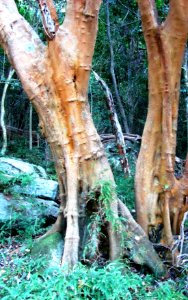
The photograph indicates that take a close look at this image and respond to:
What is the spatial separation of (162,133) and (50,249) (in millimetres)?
2136

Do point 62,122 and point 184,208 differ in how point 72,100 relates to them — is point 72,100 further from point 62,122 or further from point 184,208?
point 184,208

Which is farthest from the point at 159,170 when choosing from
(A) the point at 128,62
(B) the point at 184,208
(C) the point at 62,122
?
(A) the point at 128,62

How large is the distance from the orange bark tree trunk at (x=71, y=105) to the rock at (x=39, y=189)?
1.32m

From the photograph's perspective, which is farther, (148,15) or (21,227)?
(21,227)

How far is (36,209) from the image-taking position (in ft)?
17.2

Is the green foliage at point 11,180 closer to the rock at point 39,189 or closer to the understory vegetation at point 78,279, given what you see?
the rock at point 39,189

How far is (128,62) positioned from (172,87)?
755 cm

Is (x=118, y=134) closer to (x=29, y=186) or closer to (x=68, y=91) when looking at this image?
(x=29, y=186)

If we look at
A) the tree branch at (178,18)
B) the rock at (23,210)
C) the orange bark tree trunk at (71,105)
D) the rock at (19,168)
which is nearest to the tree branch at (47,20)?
the orange bark tree trunk at (71,105)

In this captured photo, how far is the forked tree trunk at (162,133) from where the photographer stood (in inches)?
183

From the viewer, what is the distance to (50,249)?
4.07m

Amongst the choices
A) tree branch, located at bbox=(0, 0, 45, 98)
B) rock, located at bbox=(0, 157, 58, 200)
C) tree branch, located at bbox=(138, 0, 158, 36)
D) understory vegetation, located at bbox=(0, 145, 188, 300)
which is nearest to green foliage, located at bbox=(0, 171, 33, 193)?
rock, located at bbox=(0, 157, 58, 200)

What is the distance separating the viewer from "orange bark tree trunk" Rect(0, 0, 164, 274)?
4094mm

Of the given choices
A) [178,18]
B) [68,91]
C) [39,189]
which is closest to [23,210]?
[39,189]
